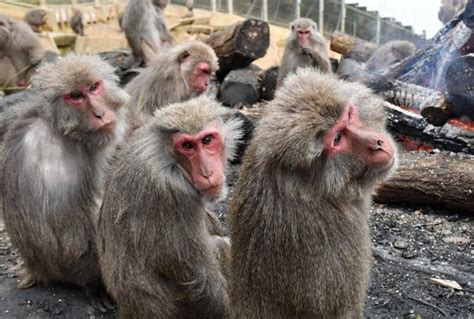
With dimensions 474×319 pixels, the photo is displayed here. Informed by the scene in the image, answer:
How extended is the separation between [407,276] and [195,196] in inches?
79.1

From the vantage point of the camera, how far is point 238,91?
1132 cm

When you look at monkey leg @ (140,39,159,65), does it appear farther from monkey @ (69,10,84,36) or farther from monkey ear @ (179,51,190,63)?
monkey @ (69,10,84,36)

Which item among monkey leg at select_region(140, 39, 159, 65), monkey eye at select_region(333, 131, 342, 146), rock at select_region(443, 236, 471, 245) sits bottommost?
rock at select_region(443, 236, 471, 245)

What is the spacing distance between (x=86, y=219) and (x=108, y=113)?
2.82 ft

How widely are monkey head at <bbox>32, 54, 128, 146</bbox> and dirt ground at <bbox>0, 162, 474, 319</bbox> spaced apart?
143cm

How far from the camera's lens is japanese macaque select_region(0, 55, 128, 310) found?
182 inches

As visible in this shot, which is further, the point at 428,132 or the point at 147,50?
the point at 147,50

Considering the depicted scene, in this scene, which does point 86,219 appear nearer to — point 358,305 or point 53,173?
point 53,173

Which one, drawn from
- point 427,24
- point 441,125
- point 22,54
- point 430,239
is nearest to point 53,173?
point 430,239

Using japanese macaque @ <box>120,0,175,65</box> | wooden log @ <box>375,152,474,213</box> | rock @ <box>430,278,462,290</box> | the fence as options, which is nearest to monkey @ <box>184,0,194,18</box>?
the fence

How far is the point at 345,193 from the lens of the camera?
10.3ft

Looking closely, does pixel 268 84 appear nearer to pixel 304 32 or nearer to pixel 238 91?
pixel 238 91

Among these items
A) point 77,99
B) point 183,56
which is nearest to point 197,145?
point 77,99

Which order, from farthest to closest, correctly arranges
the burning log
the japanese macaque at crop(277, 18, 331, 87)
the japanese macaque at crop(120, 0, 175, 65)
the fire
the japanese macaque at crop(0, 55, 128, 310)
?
1. the japanese macaque at crop(120, 0, 175, 65)
2. the japanese macaque at crop(277, 18, 331, 87)
3. the burning log
4. the fire
5. the japanese macaque at crop(0, 55, 128, 310)
